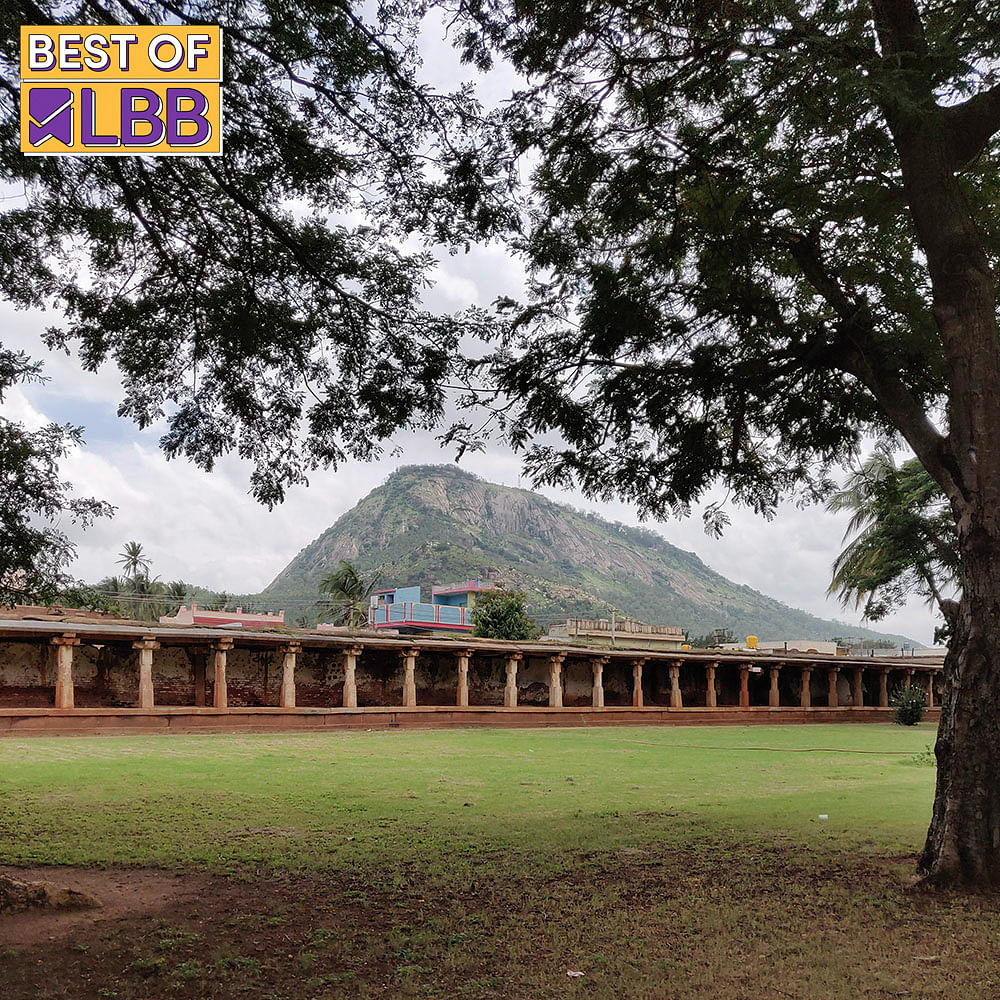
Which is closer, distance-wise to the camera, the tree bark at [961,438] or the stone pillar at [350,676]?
the tree bark at [961,438]

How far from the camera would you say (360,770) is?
12.0 metres

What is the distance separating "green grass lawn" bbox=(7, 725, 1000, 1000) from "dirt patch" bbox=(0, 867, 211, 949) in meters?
0.20

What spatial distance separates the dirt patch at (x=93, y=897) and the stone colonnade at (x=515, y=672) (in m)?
12.3

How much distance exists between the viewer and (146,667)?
17.9 metres

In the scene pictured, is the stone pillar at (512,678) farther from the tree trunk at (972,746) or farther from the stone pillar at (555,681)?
the tree trunk at (972,746)

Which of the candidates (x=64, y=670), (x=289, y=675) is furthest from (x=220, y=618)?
(x=64, y=670)

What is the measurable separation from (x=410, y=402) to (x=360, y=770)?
6427mm

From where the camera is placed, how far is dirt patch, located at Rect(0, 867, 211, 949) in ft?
14.9

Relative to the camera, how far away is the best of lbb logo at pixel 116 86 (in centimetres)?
636

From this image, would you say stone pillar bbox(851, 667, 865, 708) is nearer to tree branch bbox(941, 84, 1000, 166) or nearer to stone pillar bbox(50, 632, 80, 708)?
stone pillar bbox(50, 632, 80, 708)

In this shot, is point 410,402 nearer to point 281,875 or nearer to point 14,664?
point 281,875

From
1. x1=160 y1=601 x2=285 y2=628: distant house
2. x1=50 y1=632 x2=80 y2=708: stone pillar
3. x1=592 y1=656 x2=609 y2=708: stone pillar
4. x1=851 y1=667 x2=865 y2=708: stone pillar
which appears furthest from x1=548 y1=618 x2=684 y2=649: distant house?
x1=50 y1=632 x2=80 y2=708: stone pillar

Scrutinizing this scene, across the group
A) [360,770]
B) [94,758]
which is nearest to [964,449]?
[360,770]

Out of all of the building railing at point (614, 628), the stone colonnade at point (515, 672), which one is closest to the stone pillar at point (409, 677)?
the stone colonnade at point (515, 672)
